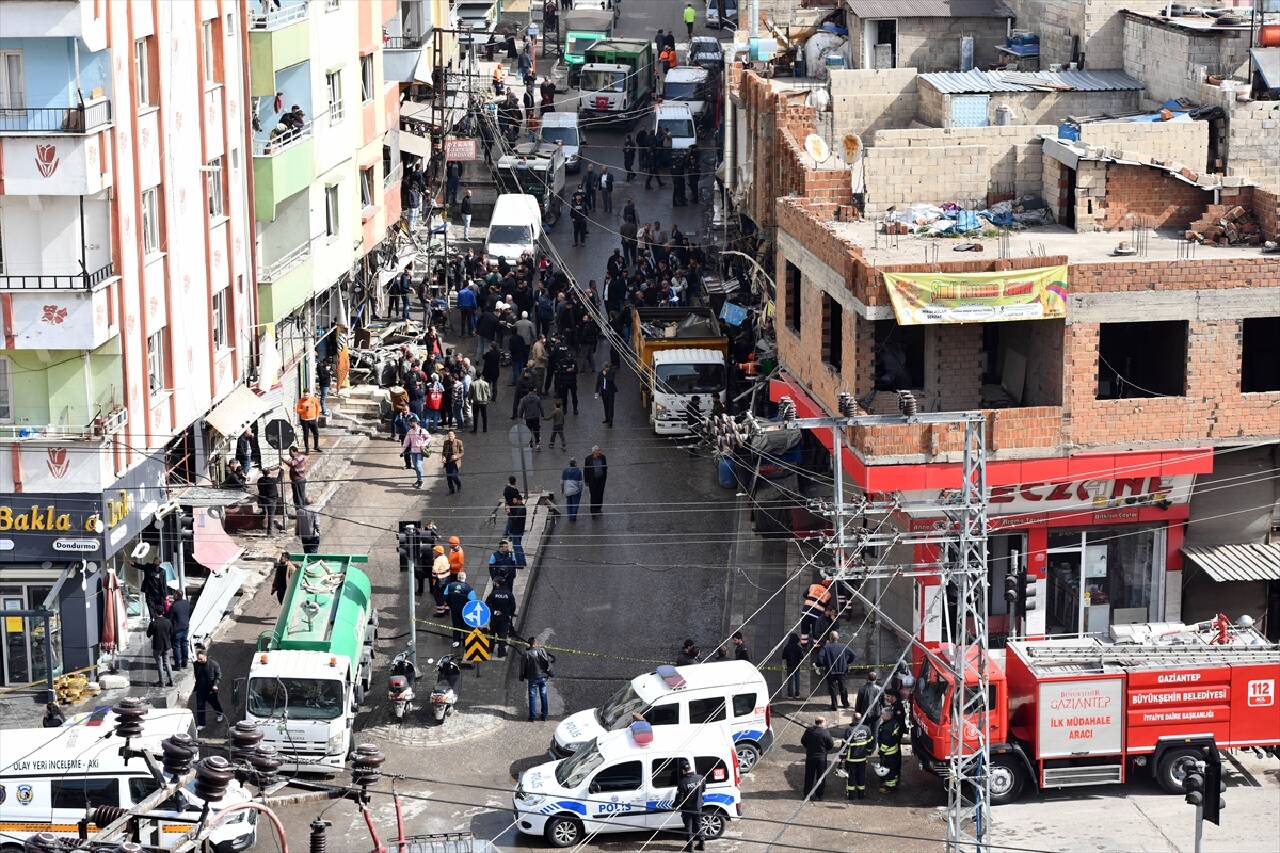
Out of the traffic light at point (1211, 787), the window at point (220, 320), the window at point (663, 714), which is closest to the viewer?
the traffic light at point (1211, 787)

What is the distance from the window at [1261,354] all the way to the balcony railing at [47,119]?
20.5 metres

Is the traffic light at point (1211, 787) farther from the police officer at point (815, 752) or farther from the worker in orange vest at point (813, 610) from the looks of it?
the worker in orange vest at point (813, 610)

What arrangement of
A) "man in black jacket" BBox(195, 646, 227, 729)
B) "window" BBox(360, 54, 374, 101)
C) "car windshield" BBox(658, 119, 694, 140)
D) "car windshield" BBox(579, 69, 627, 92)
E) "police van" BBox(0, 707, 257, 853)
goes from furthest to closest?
"car windshield" BBox(579, 69, 627, 92) < "car windshield" BBox(658, 119, 694, 140) < "window" BBox(360, 54, 374, 101) < "man in black jacket" BBox(195, 646, 227, 729) < "police van" BBox(0, 707, 257, 853)

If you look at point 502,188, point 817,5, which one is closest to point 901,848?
point 817,5

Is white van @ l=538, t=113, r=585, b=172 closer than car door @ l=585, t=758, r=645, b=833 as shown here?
No

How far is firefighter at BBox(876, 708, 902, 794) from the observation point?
1375 inches

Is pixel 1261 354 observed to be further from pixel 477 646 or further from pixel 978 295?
pixel 477 646

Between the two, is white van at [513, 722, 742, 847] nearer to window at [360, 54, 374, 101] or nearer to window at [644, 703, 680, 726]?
window at [644, 703, 680, 726]

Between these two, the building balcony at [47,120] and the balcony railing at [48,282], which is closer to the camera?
the building balcony at [47,120]

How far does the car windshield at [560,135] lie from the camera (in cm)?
7931

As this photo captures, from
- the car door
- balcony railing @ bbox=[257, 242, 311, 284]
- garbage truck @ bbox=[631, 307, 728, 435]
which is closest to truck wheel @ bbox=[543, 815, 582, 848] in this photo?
the car door

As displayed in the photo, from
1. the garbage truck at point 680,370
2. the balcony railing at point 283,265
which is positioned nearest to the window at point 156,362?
the balcony railing at point 283,265

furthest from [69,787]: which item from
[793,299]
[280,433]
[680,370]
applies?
[680,370]

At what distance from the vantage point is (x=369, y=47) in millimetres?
59250
